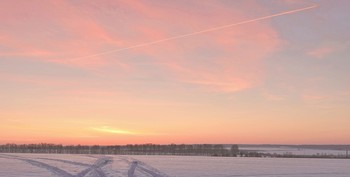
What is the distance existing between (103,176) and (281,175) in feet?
54.4

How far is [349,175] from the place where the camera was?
42.3m

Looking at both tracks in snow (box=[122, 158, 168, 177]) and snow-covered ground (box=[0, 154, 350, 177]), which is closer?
tracks in snow (box=[122, 158, 168, 177])

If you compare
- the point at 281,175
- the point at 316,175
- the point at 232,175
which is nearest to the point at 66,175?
the point at 232,175

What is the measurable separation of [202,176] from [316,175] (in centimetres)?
1146

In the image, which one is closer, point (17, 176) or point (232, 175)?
point (17, 176)

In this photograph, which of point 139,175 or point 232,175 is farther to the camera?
point 232,175

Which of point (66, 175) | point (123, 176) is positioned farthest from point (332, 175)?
point (66, 175)

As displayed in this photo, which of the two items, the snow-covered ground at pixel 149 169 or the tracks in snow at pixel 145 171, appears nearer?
the tracks in snow at pixel 145 171

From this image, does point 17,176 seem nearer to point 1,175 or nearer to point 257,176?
point 1,175

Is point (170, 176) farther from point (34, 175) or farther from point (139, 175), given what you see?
point (34, 175)

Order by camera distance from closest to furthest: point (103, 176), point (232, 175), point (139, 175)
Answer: point (103, 176) < point (139, 175) < point (232, 175)

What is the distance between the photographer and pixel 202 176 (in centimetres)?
3834

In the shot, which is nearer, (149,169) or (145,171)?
(145,171)

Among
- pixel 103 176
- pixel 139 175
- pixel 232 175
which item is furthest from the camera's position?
pixel 232 175
